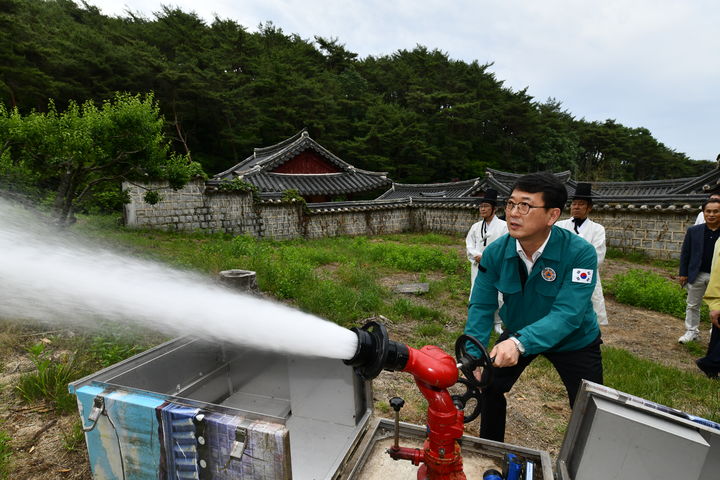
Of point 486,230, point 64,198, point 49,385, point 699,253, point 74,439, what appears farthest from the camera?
point 64,198

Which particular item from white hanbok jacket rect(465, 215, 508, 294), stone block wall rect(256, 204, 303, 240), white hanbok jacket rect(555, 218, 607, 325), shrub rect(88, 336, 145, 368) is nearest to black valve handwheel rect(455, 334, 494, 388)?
white hanbok jacket rect(555, 218, 607, 325)

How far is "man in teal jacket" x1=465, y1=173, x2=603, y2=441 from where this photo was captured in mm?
2275

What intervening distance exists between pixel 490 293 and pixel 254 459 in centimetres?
189

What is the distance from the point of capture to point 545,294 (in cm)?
252

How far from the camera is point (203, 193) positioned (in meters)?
15.6

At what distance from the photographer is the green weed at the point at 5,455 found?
117 inches

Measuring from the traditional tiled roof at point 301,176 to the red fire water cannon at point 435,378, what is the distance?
19.1 metres

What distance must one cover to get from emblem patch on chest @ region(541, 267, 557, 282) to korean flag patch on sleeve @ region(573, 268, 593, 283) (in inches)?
4.8

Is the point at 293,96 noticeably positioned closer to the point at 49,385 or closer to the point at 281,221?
the point at 281,221

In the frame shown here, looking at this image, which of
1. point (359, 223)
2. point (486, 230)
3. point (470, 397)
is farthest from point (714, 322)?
point (359, 223)

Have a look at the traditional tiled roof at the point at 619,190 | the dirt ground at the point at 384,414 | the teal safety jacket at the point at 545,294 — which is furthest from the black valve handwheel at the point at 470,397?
the traditional tiled roof at the point at 619,190

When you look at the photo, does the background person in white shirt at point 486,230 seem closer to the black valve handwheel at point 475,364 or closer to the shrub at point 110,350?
the black valve handwheel at point 475,364

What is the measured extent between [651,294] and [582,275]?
7.51m

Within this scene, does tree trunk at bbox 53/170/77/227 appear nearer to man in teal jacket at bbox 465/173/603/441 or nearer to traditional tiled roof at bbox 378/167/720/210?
man in teal jacket at bbox 465/173/603/441
